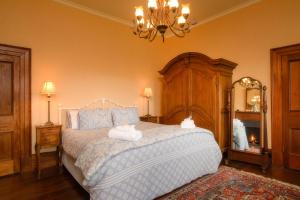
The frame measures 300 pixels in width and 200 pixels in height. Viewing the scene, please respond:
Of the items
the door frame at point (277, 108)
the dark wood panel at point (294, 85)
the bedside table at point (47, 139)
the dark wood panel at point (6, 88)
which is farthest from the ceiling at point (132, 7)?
the bedside table at point (47, 139)

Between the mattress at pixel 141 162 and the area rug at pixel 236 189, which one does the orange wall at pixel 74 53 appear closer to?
the mattress at pixel 141 162

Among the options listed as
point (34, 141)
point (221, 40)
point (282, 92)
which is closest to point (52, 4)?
point (34, 141)

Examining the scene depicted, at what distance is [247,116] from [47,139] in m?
3.47

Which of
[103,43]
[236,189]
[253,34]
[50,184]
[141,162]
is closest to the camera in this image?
[141,162]

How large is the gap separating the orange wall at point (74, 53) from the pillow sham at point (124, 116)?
644 mm

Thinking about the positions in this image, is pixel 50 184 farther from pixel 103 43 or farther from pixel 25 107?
pixel 103 43

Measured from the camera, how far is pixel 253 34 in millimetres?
3768

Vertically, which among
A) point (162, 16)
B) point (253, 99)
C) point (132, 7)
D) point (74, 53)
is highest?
point (132, 7)

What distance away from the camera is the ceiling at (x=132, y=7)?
3.77 meters

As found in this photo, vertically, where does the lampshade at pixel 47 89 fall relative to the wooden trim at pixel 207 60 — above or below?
below

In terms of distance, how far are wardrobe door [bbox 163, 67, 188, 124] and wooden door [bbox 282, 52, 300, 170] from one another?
5.86ft

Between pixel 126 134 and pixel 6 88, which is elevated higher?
pixel 6 88

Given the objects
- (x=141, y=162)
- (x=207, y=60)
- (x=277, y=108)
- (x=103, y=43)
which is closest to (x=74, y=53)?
(x=103, y=43)

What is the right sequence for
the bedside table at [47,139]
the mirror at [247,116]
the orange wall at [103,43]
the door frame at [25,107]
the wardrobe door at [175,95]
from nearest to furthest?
the bedside table at [47,139]
the door frame at [25,107]
the orange wall at [103,43]
the mirror at [247,116]
the wardrobe door at [175,95]
